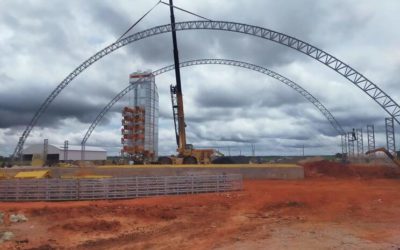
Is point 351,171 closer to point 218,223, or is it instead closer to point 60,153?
point 218,223

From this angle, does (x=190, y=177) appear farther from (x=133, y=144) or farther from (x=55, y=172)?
(x=133, y=144)

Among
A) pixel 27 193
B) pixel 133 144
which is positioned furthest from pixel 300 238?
pixel 133 144

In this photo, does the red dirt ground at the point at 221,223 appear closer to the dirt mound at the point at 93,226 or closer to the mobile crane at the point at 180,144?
the dirt mound at the point at 93,226

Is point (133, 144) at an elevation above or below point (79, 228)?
above

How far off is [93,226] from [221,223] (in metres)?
4.77

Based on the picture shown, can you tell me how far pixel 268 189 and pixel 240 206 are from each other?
721 cm

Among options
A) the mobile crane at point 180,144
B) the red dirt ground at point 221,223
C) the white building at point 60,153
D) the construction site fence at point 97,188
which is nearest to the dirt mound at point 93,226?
the red dirt ground at point 221,223

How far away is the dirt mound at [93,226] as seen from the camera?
15.9m

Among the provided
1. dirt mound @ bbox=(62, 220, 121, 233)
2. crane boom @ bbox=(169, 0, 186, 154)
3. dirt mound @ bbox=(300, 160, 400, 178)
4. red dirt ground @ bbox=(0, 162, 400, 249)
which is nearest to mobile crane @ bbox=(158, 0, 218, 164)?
crane boom @ bbox=(169, 0, 186, 154)

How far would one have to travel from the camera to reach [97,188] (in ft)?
79.0

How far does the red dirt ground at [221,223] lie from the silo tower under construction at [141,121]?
29290 millimetres

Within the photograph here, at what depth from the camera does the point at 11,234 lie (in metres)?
15.0

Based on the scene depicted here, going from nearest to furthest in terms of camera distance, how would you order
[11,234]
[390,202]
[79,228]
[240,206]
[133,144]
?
[11,234] < [79,228] < [240,206] < [390,202] < [133,144]

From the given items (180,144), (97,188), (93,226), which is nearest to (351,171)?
(180,144)
